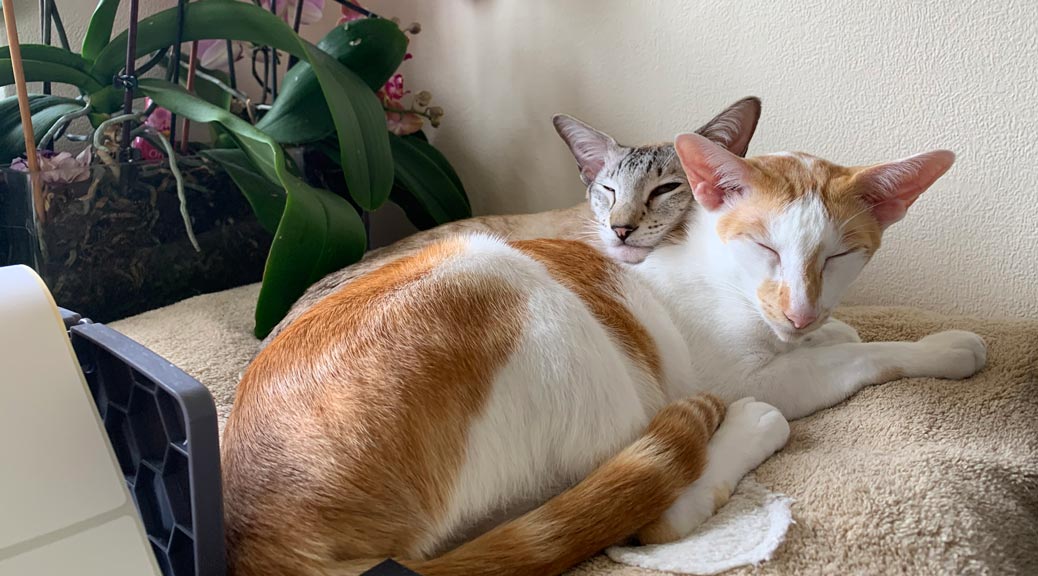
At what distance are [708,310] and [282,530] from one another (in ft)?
2.15

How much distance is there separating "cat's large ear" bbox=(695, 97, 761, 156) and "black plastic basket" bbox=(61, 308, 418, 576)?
85cm

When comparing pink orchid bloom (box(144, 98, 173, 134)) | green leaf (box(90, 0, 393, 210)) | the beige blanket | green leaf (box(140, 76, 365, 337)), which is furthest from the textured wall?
pink orchid bloom (box(144, 98, 173, 134))

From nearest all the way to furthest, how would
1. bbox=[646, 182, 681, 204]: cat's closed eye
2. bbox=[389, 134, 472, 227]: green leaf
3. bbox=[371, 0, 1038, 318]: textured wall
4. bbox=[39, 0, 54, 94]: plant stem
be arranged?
1. bbox=[371, 0, 1038, 318]: textured wall
2. bbox=[646, 182, 681, 204]: cat's closed eye
3. bbox=[39, 0, 54, 94]: plant stem
4. bbox=[389, 134, 472, 227]: green leaf

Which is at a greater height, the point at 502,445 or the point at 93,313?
the point at 502,445

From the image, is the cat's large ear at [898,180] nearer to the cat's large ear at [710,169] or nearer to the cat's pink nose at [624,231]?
the cat's large ear at [710,169]

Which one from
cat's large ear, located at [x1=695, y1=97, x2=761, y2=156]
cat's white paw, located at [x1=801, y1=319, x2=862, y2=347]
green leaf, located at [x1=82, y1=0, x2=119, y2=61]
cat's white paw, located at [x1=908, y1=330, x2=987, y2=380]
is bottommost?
cat's white paw, located at [x1=801, y1=319, x2=862, y2=347]

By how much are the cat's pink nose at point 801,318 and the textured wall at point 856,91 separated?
460mm

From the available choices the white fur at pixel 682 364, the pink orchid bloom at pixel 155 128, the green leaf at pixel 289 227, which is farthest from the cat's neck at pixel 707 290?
the pink orchid bloom at pixel 155 128

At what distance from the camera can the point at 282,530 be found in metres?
0.74

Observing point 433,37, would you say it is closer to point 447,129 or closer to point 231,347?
point 447,129

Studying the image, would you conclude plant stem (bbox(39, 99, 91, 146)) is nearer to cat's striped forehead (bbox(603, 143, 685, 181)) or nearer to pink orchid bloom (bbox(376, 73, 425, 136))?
pink orchid bloom (bbox(376, 73, 425, 136))

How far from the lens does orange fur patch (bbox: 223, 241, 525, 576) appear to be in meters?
0.74

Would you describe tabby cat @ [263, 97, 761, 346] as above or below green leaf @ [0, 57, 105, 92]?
below

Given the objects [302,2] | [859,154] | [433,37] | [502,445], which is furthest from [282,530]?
[433,37]
